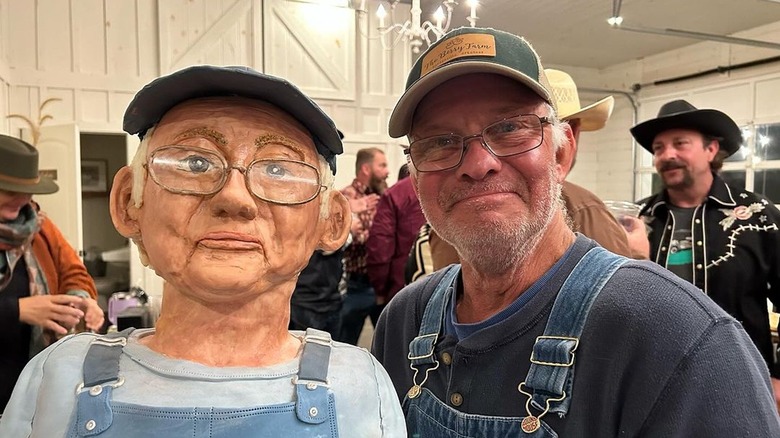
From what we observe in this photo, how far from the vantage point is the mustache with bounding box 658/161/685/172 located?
9.77 feet

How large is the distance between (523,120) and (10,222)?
6.95 feet

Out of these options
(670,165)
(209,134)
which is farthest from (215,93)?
(670,165)

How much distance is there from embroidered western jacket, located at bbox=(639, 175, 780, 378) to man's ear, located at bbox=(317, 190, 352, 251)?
2251 mm

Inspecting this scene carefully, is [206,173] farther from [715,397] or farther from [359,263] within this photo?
[359,263]

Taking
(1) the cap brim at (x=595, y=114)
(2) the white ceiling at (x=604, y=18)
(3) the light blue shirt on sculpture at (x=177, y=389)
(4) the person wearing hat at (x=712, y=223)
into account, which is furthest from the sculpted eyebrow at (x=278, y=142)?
(2) the white ceiling at (x=604, y=18)

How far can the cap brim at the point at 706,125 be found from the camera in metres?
2.98

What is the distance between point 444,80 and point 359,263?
3.09m

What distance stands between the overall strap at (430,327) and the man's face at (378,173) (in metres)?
3.00

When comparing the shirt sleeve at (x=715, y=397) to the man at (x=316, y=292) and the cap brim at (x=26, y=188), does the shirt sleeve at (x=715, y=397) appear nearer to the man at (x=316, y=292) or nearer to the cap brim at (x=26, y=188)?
the cap brim at (x=26, y=188)

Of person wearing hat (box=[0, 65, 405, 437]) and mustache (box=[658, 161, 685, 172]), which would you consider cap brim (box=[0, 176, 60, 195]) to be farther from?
mustache (box=[658, 161, 685, 172])

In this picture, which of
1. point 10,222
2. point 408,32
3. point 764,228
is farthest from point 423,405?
point 408,32

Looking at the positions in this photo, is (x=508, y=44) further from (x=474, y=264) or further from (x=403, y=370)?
(x=403, y=370)

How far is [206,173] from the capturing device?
1013 millimetres

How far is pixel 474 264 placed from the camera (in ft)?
4.52
